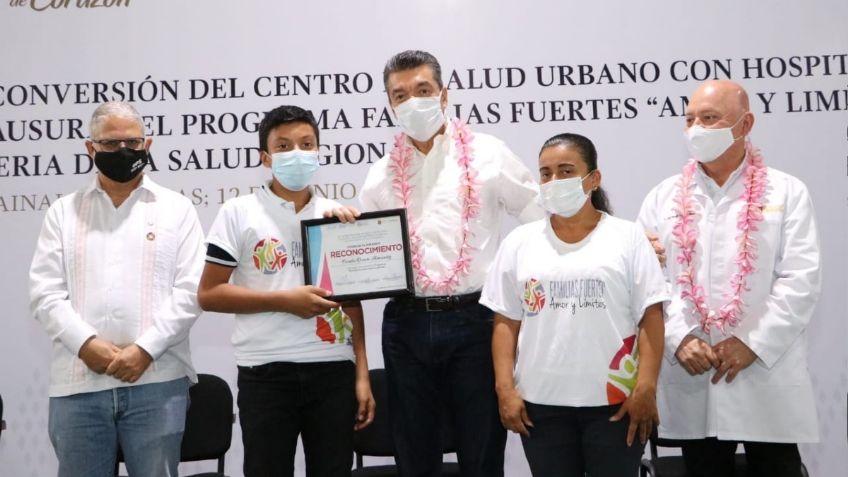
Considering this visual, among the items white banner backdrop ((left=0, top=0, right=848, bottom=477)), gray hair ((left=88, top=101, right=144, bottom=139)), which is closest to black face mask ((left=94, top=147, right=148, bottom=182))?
gray hair ((left=88, top=101, right=144, bottom=139))

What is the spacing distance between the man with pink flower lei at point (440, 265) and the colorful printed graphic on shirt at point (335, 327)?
0.14 meters

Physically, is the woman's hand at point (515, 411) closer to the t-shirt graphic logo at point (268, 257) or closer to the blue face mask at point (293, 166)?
the t-shirt graphic logo at point (268, 257)

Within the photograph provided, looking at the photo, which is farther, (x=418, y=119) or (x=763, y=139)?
(x=763, y=139)

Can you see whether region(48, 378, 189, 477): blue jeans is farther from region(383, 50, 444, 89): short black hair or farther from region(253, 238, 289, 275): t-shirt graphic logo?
region(383, 50, 444, 89): short black hair

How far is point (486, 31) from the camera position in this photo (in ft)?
13.9

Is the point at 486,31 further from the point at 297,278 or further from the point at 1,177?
the point at 1,177

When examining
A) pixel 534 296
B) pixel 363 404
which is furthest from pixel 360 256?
pixel 534 296

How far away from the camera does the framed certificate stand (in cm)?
282

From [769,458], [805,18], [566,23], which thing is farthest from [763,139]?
[769,458]

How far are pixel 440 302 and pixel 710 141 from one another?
1195 millimetres

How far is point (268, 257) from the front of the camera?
112 inches

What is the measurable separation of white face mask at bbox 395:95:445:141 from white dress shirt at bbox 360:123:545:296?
0.08 meters

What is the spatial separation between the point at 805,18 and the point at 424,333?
9.65 ft

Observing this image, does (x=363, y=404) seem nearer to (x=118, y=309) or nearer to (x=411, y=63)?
(x=118, y=309)
